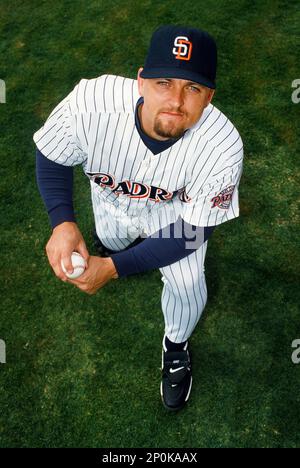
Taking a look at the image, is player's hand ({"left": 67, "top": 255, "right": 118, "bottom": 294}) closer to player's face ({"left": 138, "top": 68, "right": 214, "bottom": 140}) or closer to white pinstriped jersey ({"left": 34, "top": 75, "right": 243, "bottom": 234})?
white pinstriped jersey ({"left": 34, "top": 75, "right": 243, "bottom": 234})

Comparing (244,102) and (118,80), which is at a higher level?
(118,80)

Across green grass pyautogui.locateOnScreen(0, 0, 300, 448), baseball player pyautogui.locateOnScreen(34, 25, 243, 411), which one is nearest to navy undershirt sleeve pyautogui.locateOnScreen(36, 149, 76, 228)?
baseball player pyautogui.locateOnScreen(34, 25, 243, 411)

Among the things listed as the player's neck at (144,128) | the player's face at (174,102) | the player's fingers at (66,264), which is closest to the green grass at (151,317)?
the player's fingers at (66,264)

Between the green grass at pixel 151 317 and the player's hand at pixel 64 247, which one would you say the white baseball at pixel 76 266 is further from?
the green grass at pixel 151 317

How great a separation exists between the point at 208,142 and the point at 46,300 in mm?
1653

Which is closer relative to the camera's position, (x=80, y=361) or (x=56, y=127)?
(x=56, y=127)

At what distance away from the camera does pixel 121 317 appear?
3320mm

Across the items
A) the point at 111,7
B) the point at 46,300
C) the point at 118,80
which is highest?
the point at 118,80

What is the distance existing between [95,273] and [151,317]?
97 centimetres

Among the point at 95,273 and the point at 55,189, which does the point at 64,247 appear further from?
the point at 55,189

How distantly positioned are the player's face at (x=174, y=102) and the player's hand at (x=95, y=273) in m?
0.71

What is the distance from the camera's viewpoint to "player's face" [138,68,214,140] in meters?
2.16
